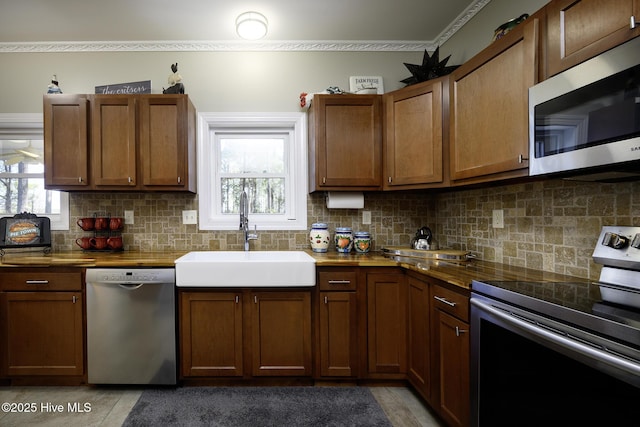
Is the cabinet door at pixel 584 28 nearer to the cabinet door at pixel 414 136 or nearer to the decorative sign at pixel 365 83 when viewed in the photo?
the cabinet door at pixel 414 136

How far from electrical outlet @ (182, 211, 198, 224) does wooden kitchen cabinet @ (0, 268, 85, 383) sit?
82cm

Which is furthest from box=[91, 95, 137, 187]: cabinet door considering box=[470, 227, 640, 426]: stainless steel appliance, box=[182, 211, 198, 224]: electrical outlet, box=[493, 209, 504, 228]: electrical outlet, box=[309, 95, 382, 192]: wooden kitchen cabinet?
box=[493, 209, 504, 228]: electrical outlet

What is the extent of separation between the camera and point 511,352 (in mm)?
1186

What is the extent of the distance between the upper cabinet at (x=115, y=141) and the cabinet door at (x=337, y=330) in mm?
1464

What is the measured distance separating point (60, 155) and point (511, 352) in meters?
3.08

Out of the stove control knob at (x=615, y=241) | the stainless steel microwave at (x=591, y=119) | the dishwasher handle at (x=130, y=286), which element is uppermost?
the stainless steel microwave at (x=591, y=119)

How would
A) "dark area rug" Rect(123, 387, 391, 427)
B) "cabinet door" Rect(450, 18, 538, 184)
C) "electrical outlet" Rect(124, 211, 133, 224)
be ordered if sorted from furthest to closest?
1. "electrical outlet" Rect(124, 211, 133, 224)
2. "dark area rug" Rect(123, 387, 391, 427)
3. "cabinet door" Rect(450, 18, 538, 184)

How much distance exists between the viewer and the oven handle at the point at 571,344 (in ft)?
2.55

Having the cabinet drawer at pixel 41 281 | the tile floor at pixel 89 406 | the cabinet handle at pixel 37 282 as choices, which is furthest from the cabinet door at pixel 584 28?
the cabinet handle at pixel 37 282

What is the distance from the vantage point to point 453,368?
1540 mm

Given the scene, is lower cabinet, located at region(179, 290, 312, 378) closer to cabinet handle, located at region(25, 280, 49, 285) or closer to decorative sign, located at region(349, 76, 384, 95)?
cabinet handle, located at region(25, 280, 49, 285)

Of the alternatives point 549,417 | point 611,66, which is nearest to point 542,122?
point 611,66

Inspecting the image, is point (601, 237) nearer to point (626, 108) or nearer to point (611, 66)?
point (626, 108)

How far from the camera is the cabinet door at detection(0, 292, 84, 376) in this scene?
206cm
